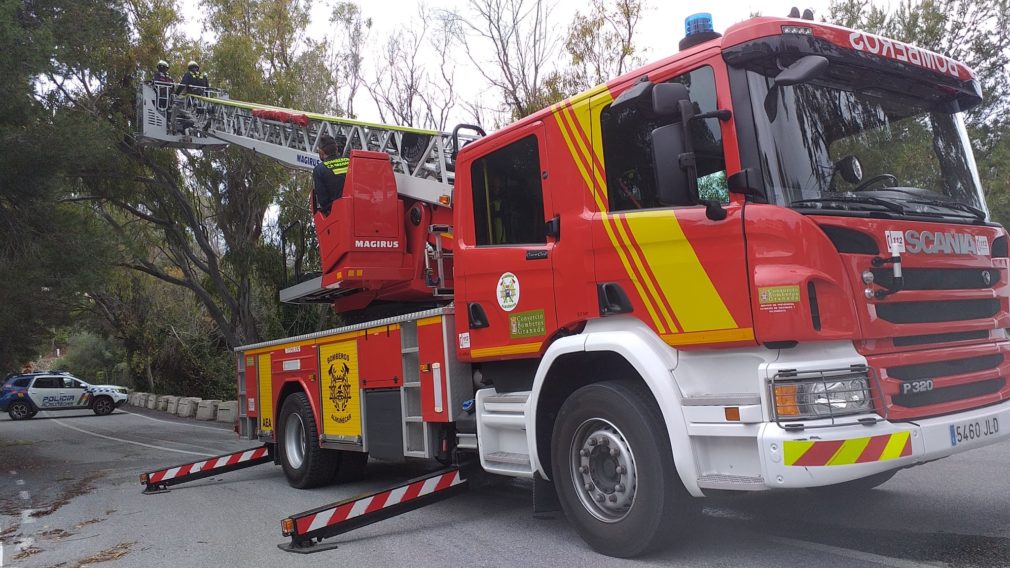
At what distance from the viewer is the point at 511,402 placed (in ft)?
18.9

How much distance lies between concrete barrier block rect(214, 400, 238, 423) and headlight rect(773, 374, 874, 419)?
2033 cm

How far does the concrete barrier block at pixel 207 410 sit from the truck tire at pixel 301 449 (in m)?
16.5

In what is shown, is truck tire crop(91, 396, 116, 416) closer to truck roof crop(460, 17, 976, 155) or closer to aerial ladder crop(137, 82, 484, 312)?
aerial ladder crop(137, 82, 484, 312)

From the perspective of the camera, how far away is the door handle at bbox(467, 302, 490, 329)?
19.6ft

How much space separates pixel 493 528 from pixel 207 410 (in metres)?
21.1

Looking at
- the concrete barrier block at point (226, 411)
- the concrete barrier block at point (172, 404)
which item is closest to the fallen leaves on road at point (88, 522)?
the concrete barrier block at point (226, 411)

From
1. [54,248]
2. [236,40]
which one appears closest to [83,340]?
[236,40]

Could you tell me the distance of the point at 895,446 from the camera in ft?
13.2

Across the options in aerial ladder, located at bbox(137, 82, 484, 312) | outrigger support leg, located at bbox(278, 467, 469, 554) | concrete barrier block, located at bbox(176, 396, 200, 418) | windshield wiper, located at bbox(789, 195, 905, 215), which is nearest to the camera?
windshield wiper, located at bbox(789, 195, 905, 215)

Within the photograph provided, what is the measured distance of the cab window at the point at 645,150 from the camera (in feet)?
14.5

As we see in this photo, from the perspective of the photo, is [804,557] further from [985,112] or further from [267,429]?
[985,112]

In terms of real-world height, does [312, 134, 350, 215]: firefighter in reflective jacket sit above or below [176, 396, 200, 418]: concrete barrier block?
above

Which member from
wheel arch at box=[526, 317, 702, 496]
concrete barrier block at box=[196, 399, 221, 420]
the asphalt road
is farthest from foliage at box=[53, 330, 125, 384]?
wheel arch at box=[526, 317, 702, 496]

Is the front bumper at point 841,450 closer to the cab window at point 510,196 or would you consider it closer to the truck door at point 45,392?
the cab window at point 510,196
